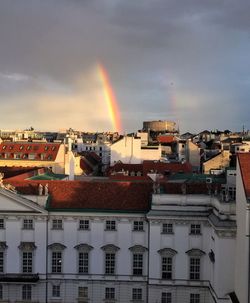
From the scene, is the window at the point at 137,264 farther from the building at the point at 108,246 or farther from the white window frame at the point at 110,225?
the white window frame at the point at 110,225

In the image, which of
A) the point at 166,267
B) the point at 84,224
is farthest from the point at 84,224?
the point at 166,267

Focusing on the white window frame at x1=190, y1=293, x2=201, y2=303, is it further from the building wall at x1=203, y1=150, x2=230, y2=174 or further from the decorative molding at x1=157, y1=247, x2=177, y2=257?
the building wall at x1=203, y1=150, x2=230, y2=174

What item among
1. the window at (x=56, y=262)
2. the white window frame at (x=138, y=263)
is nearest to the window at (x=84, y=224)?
the window at (x=56, y=262)

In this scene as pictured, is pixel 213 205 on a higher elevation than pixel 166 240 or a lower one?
higher

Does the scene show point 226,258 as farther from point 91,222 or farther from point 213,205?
point 91,222

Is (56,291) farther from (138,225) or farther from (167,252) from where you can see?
(167,252)

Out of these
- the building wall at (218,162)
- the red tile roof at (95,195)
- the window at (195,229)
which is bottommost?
the window at (195,229)

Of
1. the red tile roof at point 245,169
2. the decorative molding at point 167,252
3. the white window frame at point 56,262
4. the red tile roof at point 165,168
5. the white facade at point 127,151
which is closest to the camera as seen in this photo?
the red tile roof at point 245,169

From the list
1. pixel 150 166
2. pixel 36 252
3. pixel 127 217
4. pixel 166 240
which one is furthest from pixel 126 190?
pixel 150 166
